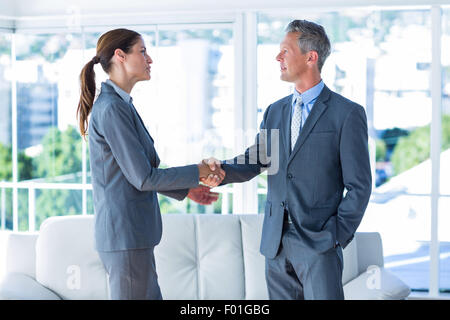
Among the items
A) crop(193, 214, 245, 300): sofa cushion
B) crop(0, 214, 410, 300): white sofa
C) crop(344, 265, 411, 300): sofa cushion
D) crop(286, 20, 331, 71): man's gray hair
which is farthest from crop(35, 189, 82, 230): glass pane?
crop(286, 20, 331, 71): man's gray hair

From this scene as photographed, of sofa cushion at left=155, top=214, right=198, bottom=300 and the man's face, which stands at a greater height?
the man's face

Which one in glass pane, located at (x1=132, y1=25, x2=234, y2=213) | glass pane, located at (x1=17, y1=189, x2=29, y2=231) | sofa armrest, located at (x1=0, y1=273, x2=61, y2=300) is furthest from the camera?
glass pane, located at (x1=17, y1=189, x2=29, y2=231)

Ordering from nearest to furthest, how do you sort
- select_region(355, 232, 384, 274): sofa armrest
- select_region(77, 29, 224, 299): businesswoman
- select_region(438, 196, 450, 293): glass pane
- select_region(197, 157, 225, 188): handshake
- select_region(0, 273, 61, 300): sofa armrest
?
select_region(77, 29, 224, 299): businesswoman < select_region(197, 157, 225, 188): handshake < select_region(0, 273, 61, 300): sofa armrest < select_region(355, 232, 384, 274): sofa armrest < select_region(438, 196, 450, 293): glass pane

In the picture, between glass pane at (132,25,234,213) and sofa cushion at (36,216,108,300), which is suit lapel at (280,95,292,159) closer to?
sofa cushion at (36,216,108,300)

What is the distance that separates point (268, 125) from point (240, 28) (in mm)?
1706

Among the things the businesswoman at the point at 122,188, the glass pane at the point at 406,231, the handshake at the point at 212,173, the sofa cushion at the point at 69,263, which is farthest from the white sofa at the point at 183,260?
the businesswoman at the point at 122,188

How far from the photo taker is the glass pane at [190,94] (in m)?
3.78

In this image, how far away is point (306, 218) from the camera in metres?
1.91

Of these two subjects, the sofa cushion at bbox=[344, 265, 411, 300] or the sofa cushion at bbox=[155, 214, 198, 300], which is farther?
the sofa cushion at bbox=[155, 214, 198, 300]

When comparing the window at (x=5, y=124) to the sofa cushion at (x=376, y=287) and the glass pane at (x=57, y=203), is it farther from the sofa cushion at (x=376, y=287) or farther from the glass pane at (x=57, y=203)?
the sofa cushion at (x=376, y=287)

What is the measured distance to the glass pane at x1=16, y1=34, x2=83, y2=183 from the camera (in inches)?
157
